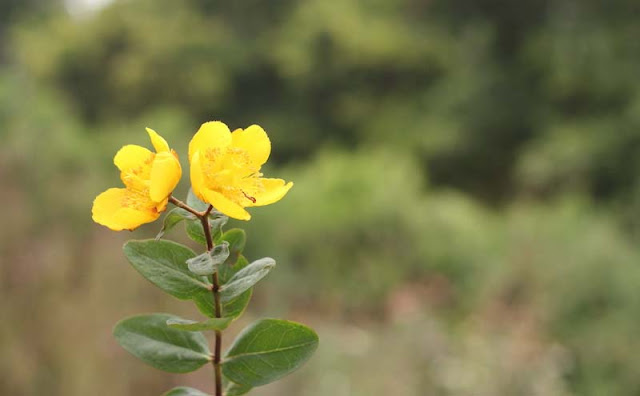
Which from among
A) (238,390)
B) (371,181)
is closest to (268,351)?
(238,390)

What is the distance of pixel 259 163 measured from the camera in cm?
31

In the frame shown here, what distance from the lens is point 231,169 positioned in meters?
0.30

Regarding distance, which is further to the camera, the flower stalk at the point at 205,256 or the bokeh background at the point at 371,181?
the bokeh background at the point at 371,181

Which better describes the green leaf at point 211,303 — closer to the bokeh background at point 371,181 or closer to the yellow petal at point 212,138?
the yellow petal at point 212,138

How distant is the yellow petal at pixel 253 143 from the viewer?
31cm

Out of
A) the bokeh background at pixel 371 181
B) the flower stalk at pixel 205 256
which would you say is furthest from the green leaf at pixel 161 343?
the bokeh background at pixel 371 181

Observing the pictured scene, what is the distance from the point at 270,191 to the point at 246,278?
0.17ft

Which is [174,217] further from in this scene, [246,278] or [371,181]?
[371,181]

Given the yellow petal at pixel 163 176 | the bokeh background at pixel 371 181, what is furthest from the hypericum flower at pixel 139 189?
the bokeh background at pixel 371 181

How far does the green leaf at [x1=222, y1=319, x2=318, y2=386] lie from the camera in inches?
11.2

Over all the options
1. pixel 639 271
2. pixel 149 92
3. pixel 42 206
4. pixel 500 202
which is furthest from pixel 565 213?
pixel 149 92

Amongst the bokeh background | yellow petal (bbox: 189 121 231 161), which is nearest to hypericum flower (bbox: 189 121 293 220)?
yellow petal (bbox: 189 121 231 161)

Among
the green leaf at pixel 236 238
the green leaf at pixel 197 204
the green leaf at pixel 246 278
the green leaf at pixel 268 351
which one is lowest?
the green leaf at pixel 268 351

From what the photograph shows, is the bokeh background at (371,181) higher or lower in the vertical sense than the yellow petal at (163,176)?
higher
